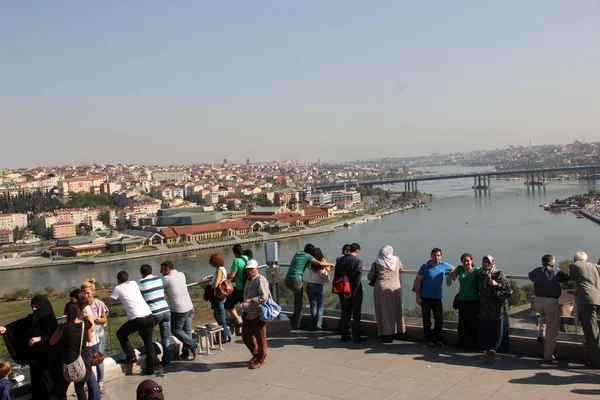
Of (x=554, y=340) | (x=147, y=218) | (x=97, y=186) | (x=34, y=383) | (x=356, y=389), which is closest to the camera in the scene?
(x=34, y=383)

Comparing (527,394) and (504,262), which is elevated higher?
(527,394)

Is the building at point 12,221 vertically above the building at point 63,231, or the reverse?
the building at point 12,221

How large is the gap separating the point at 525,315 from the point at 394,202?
163 feet

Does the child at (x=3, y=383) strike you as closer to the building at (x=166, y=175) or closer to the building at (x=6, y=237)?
the building at (x=6, y=237)

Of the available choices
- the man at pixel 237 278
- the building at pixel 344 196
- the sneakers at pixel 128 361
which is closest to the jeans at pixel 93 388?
the sneakers at pixel 128 361

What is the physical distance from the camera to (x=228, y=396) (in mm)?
2521

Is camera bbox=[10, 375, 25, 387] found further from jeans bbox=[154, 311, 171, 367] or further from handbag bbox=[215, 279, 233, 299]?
handbag bbox=[215, 279, 233, 299]

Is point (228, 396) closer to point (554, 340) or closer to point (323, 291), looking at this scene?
point (323, 291)

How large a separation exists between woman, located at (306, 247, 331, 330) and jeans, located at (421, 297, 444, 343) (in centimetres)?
64

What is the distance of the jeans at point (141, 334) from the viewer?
278 centimetres

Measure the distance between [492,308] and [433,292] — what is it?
301mm

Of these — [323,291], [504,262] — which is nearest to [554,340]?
[323,291]

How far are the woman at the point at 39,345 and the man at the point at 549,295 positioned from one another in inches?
79.8

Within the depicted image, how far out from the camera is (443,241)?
2556 centimetres
